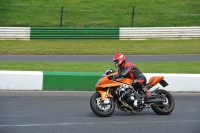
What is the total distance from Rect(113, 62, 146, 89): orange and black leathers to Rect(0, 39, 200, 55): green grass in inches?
557

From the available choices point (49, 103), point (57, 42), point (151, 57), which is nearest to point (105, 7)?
point (57, 42)

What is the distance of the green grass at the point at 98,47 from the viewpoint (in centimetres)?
2477

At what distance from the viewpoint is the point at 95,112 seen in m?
10.1

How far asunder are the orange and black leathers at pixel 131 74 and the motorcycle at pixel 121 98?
103mm

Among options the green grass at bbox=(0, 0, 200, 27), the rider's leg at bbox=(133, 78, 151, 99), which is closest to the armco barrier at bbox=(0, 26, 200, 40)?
the green grass at bbox=(0, 0, 200, 27)

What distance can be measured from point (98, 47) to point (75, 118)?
16241mm

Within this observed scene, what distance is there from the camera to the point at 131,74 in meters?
10.5

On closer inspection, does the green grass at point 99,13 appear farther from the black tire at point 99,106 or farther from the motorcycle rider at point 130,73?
the black tire at point 99,106

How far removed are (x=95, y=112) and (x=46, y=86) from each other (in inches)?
178

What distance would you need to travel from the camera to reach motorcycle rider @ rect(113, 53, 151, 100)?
10156 mm

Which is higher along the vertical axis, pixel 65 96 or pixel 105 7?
pixel 105 7

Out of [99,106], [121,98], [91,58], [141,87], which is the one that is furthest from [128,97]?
[91,58]

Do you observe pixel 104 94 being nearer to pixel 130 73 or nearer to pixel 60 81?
pixel 130 73

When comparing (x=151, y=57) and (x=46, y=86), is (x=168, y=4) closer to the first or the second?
(x=151, y=57)
